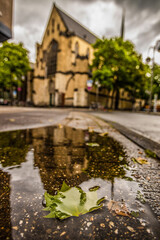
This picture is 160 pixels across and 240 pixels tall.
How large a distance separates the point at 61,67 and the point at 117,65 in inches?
466

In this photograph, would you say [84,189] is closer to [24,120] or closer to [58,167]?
[58,167]

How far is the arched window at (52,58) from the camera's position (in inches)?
1097

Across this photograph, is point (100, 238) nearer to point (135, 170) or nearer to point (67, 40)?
point (135, 170)

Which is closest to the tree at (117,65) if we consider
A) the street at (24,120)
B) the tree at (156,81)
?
the street at (24,120)

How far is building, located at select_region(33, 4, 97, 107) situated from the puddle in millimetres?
23572

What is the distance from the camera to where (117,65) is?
1967 centimetres

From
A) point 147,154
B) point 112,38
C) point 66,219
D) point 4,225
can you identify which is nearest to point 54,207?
point 66,219

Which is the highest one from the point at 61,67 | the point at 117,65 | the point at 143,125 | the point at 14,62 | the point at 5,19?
the point at 61,67

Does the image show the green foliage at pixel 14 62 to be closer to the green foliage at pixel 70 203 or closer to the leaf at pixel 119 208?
the green foliage at pixel 70 203

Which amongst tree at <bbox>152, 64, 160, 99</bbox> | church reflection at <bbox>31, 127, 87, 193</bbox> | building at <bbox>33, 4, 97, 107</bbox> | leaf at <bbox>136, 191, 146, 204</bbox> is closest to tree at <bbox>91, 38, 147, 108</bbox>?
building at <bbox>33, 4, 97, 107</bbox>

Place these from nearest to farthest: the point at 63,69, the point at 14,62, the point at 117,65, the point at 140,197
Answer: the point at 140,197 → the point at 117,65 → the point at 14,62 → the point at 63,69

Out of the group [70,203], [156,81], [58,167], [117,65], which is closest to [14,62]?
[117,65]

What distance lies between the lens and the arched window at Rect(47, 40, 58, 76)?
27.9 meters

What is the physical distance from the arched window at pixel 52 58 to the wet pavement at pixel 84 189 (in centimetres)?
2873
